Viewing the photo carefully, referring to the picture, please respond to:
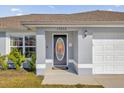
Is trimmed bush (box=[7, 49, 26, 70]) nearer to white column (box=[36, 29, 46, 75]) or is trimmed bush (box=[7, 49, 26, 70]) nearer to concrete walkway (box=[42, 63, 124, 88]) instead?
concrete walkway (box=[42, 63, 124, 88])

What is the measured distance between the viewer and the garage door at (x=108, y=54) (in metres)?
14.3

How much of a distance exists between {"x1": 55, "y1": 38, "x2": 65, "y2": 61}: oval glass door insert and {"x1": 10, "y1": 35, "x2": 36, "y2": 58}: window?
6.97ft

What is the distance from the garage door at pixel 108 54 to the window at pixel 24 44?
17.8 feet

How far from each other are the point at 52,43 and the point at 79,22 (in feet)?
12.0

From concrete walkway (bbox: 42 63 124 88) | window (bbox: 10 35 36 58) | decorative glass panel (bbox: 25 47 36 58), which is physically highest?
window (bbox: 10 35 36 58)

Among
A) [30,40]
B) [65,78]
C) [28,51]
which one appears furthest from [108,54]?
[28,51]

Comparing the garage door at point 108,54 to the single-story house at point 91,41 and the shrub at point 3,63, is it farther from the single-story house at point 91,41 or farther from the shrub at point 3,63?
the shrub at point 3,63

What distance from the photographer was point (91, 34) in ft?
45.9

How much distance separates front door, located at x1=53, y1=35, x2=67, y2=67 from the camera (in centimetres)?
1644

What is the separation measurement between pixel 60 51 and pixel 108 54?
3.70 meters

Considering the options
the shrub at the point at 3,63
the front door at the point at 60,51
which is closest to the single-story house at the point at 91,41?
the front door at the point at 60,51

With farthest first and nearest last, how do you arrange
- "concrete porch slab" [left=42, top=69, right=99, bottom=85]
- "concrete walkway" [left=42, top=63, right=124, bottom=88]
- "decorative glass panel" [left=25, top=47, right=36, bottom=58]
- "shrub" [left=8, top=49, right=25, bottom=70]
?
"decorative glass panel" [left=25, top=47, right=36, bottom=58], "shrub" [left=8, top=49, right=25, bottom=70], "concrete porch slab" [left=42, top=69, right=99, bottom=85], "concrete walkway" [left=42, top=63, right=124, bottom=88]

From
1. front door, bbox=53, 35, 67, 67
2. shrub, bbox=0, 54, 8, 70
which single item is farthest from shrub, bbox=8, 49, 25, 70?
front door, bbox=53, 35, 67, 67

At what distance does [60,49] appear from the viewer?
16500 millimetres
